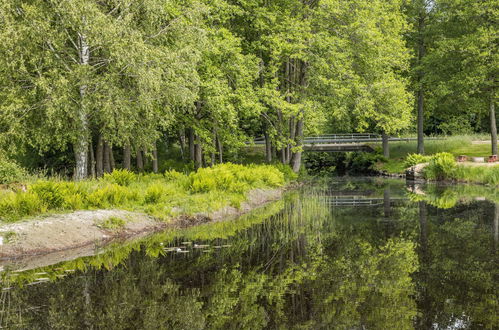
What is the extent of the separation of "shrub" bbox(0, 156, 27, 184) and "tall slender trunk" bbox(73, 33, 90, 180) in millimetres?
2087

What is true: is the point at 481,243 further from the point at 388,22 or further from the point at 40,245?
the point at 388,22

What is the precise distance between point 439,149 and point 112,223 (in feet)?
117

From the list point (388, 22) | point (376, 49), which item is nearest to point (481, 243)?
point (376, 49)

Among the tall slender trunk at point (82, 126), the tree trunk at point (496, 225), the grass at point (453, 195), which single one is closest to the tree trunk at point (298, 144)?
the grass at point (453, 195)

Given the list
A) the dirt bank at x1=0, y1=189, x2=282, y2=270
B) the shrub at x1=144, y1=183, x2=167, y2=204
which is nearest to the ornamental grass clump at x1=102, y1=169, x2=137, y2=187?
the shrub at x1=144, y1=183, x2=167, y2=204

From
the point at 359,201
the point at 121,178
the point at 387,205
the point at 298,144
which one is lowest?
the point at 359,201

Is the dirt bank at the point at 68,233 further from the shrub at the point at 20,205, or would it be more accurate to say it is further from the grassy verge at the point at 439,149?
the grassy verge at the point at 439,149

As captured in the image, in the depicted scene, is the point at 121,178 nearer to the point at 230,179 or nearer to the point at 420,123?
the point at 230,179

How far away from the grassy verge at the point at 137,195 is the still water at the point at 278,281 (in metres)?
2.18

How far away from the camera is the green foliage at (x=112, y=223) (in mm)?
13195

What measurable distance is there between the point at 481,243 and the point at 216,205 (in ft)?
27.7

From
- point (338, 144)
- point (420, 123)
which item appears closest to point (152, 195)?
point (420, 123)

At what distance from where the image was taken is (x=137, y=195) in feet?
52.0

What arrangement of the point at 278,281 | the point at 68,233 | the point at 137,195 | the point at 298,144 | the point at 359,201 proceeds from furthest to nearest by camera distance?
the point at 298,144 → the point at 359,201 → the point at 137,195 → the point at 68,233 → the point at 278,281
